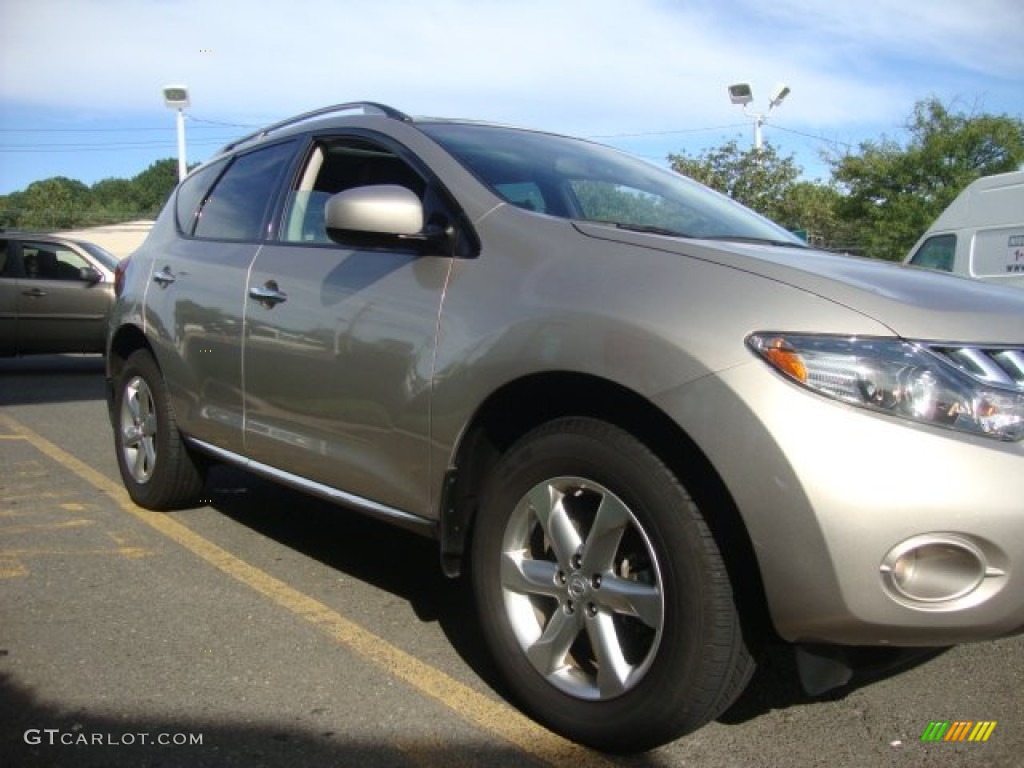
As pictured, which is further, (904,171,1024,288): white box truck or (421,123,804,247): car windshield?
(904,171,1024,288): white box truck

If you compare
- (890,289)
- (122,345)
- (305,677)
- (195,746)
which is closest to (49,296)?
(122,345)

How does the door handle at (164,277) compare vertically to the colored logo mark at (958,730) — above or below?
above

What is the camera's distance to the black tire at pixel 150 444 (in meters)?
4.48

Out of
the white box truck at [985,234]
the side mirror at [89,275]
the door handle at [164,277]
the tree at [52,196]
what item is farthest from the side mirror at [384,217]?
the tree at [52,196]

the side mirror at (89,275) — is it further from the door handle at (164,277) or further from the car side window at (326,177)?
the car side window at (326,177)

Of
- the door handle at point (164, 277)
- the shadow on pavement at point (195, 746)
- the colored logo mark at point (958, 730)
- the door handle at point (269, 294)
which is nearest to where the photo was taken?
the shadow on pavement at point (195, 746)

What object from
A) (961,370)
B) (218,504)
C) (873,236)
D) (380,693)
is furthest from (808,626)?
(873,236)

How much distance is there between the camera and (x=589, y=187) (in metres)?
3.31

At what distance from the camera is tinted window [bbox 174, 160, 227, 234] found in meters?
4.60

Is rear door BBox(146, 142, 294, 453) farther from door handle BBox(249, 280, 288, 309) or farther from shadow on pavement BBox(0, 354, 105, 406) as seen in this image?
shadow on pavement BBox(0, 354, 105, 406)

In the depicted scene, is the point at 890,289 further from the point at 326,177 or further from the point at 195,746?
the point at 326,177

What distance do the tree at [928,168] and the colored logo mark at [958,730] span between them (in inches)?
756

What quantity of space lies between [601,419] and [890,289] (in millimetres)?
776

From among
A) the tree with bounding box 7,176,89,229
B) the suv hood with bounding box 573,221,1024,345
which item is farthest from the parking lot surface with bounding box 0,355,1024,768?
the tree with bounding box 7,176,89,229
